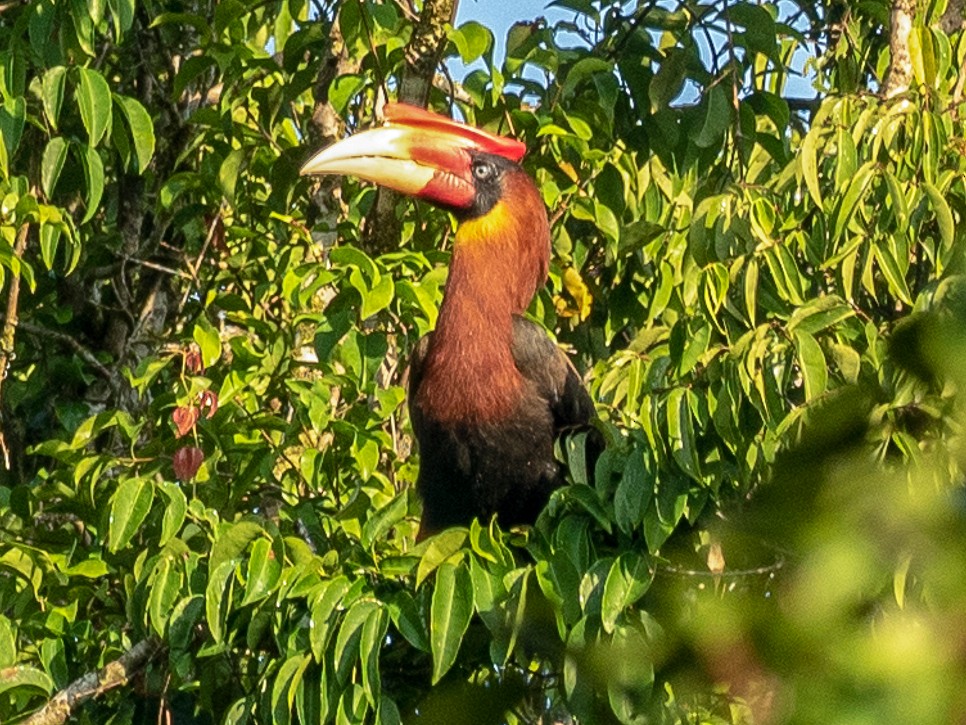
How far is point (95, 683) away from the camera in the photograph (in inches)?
110

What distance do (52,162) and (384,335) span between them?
785 mm

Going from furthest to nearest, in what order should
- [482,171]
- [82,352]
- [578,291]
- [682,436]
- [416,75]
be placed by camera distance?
1. [82,352]
2. [578,291]
3. [482,171]
4. [416,75]
5. [682,436]

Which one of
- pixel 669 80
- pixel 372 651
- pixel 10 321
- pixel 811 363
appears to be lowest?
pixel 372 651

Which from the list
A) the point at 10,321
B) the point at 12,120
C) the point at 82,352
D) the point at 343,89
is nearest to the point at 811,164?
the point at 343,89

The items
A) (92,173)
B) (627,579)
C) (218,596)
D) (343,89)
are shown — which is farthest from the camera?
(343,89)

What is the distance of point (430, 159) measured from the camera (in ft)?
11.9

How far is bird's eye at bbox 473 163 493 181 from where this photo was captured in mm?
3730

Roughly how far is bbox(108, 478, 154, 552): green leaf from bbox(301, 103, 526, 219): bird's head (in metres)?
0.98

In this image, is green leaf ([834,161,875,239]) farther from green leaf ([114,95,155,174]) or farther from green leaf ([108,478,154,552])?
green leaf ([114,95,155,174])

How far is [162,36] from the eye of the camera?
169 inches

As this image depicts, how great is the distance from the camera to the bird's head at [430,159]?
3436 mm

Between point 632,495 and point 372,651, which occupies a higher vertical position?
point 632,495

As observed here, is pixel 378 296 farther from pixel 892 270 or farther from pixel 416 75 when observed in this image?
pixel 892 270

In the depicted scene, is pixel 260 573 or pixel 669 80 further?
pixel 669 80
